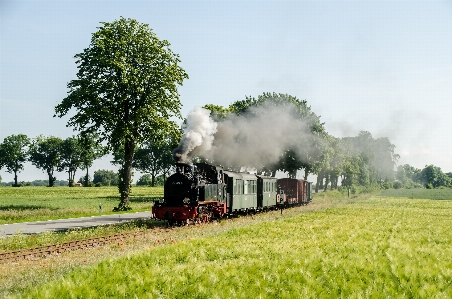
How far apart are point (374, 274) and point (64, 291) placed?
20.4 feet

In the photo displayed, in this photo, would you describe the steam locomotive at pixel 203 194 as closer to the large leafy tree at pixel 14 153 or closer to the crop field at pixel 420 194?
the crop field at pixel 420 194

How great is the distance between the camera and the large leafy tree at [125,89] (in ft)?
103

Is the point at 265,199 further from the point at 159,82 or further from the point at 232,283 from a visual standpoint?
the point at 232,283

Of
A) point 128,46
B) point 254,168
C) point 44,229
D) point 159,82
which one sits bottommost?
point 44,229

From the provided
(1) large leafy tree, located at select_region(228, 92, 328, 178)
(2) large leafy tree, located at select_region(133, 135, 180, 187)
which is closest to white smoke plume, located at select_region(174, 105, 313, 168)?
(1) large leafy tree, located at select_region(228, 92, 328, 178)

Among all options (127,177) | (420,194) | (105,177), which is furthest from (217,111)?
(105,177)

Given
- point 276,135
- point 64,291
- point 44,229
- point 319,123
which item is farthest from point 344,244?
point 319,123

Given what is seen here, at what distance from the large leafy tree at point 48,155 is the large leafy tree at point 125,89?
284 feet

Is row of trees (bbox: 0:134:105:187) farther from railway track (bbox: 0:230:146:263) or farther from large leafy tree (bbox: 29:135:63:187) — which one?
railway track (bbox: 0:230:146:263)

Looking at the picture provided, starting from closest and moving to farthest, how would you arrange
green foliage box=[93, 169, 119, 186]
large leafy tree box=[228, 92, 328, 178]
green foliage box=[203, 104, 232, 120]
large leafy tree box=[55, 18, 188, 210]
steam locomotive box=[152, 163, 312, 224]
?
steam locomotive box=[152, 163, 312, 224]
large leafy tree box=[55, 18, 188, 210]
large leafy tree box=[228, 92, 328, 178]
green foliage box=[203, 104, 232, 120]
green foliage box=[93, 169, 119, 186]

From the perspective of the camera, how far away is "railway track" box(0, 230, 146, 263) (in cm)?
1396

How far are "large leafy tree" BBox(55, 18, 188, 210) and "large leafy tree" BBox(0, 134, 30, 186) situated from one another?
89047 millimetres

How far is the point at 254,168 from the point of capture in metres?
47.5

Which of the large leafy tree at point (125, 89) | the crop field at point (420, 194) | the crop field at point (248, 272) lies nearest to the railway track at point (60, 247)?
the crop field at point (248, 272)
